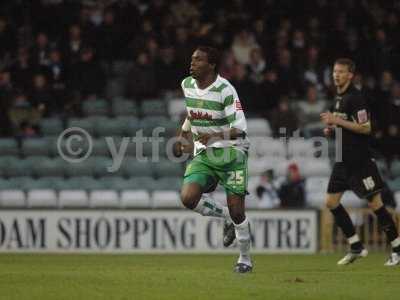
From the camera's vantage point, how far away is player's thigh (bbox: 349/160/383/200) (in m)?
13.3

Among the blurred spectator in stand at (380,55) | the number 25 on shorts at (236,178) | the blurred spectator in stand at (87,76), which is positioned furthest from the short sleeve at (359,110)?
the blurred spectator in stand at (380,55)

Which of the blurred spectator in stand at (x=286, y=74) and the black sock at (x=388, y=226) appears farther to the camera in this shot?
the blurred spectator in stand at (x=286, y=74)

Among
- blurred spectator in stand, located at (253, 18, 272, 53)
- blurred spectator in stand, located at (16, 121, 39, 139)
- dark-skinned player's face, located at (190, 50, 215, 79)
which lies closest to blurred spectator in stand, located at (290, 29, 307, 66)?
blurred spectator in stand, located at (253, 18, 272, 53)

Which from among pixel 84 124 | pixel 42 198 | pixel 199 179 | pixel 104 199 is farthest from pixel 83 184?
pixel 199 179

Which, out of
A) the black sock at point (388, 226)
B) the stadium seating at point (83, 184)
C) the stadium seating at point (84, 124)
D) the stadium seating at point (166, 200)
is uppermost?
the stadium seating at point (84, 124)

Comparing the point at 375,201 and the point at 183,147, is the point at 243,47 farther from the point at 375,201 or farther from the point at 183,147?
the point at 183,147

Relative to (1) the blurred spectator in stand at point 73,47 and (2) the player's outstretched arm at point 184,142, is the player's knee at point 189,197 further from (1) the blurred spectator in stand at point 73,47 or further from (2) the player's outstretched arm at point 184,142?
(1) the blurred spectator in stand at point 73,47

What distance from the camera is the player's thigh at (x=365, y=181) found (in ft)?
43.7

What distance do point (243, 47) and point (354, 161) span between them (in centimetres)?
939

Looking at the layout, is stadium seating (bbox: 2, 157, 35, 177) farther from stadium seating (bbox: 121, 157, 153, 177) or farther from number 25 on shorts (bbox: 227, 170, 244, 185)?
number 25 on shorts (bbox: 227, 170, 244, 185)

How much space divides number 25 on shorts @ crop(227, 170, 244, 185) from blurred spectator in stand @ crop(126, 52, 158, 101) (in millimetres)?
9700

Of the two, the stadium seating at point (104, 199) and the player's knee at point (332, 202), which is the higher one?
the player's knee at point (332, 202)

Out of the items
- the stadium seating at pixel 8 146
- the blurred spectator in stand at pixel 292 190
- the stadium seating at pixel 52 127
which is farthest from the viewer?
the stadium seating at pixel 52 127

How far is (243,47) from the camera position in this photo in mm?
22391
